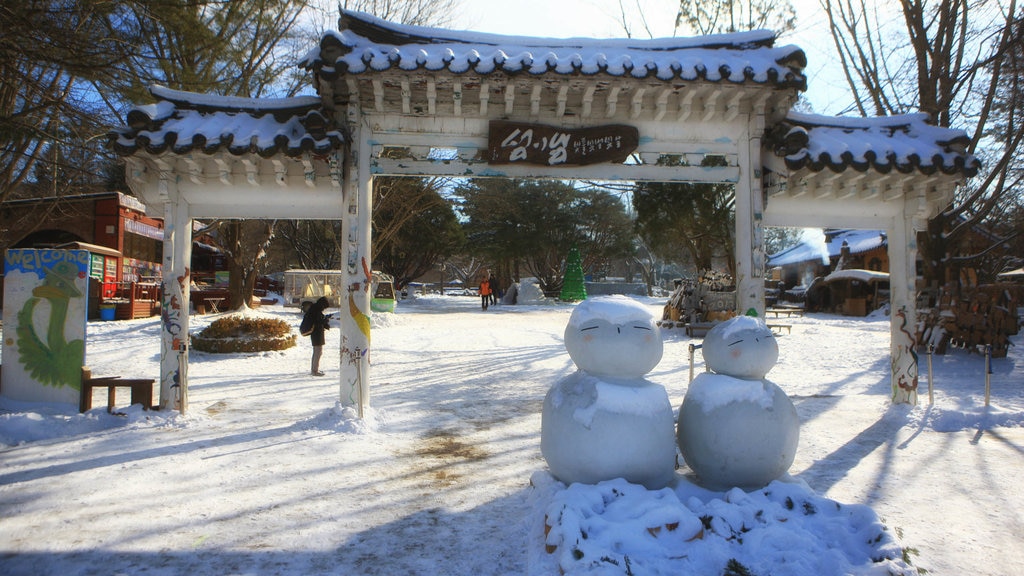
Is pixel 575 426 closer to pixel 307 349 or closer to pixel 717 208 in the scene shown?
Result: pixel 307 349

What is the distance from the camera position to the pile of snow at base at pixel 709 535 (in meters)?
2.80

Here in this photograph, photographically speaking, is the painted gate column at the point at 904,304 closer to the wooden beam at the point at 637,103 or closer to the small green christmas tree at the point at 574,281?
the wooden beam at the point at 637,103

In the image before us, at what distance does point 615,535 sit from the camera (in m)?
2.94

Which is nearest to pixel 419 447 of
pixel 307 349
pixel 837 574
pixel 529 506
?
pixel 529 506

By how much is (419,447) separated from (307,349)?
7668 millimetres

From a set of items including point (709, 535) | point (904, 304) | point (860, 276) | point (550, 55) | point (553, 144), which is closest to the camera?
point (709, 535)

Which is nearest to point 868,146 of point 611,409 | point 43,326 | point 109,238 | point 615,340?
point 615,340

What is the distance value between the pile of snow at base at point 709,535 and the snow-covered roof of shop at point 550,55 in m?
3.92

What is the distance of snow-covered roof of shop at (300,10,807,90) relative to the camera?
17.9 feet

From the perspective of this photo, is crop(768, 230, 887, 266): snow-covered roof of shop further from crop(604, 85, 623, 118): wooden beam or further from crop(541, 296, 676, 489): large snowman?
crop(541, 296, 676, 489): large snowman

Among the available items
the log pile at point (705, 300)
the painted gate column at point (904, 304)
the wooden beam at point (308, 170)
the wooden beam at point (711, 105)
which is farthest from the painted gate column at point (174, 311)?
the log pile at point (705, 300)

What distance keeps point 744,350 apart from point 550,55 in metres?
3.41

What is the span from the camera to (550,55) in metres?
5.54

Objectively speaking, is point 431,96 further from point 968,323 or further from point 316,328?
point 968,323
